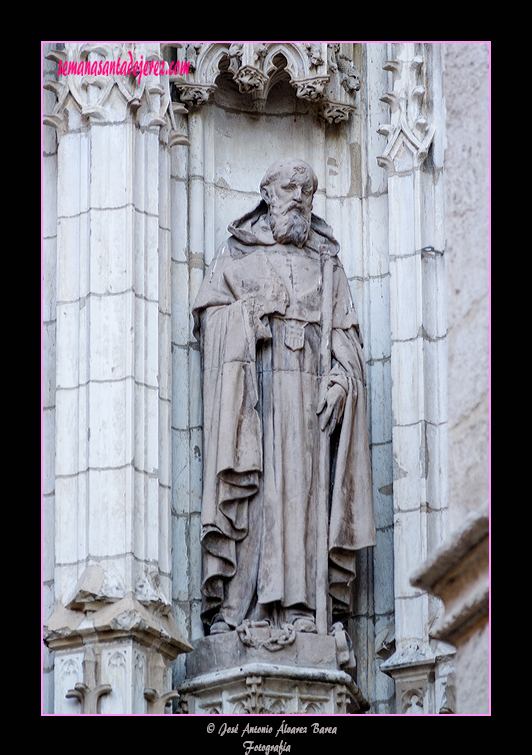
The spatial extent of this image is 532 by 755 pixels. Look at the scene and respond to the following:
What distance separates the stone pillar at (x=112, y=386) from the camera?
785 cm

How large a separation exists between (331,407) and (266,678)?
130 cm

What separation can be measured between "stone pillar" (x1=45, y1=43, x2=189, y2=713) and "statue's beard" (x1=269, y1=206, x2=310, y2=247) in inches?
20.5

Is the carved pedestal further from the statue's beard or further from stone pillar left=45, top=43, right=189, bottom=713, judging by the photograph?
the statue's beard

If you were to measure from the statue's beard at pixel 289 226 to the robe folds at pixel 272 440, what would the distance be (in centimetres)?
10

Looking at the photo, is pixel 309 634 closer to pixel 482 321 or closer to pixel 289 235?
pixel 289 235

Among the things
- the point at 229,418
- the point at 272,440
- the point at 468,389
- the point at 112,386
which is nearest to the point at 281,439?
the point at 272,440

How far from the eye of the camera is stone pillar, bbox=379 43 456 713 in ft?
27.2

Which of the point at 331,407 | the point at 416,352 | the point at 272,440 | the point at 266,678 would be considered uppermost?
the point at 416,352

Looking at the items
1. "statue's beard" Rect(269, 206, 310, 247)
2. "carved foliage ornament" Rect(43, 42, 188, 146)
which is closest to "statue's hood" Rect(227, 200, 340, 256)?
"statue's beard" Rect(269, 206, 310, 247)

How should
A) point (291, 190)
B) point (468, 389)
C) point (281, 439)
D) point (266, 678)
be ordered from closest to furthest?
point (468, 389) → point (266, 678) → point (281, 439) → point (291, 190)

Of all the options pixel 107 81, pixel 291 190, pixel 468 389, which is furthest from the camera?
pixel 291 190

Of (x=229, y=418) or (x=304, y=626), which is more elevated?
(x=229, y=418)

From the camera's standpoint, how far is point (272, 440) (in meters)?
8.35

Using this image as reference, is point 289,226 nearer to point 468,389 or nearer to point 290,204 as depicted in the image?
point 290,204
